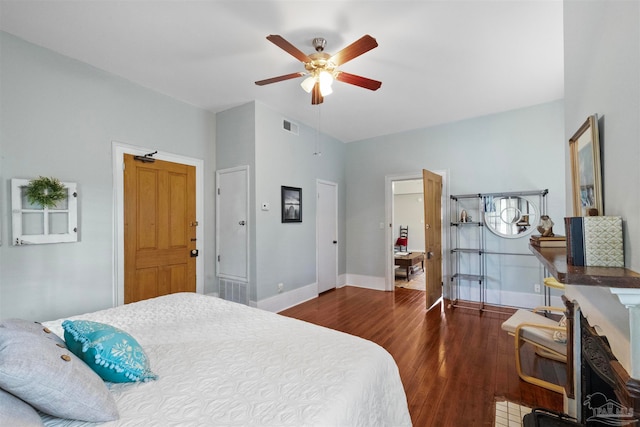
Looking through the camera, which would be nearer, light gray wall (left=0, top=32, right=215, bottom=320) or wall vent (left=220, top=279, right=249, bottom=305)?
light gray wall (left=0, top=32, right=215, bottom=320)

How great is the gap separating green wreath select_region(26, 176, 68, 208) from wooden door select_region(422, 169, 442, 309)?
13.2 ft

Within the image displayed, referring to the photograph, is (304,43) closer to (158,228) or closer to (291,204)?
(291,204)

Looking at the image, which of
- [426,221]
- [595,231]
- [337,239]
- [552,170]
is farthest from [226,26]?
[552,170]

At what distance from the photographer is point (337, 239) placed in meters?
5.30

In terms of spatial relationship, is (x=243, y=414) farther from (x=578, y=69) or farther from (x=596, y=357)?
(x=578, y=69)

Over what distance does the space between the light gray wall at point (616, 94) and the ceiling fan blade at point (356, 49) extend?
1.11 meters

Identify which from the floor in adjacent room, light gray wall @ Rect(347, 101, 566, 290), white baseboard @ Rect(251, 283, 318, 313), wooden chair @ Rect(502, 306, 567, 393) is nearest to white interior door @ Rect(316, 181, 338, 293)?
white baseboard @ Rect(251, 283, 318, 313)

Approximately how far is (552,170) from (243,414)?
4.62m

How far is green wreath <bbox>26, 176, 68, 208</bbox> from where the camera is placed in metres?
2.35

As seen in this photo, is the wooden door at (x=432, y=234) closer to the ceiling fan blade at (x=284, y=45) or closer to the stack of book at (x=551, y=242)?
the stack of book at (x=551, y=242)

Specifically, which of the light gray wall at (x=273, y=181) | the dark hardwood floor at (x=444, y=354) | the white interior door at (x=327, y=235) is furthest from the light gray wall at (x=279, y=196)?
the dark hardwood floor at (x=444, y=354)

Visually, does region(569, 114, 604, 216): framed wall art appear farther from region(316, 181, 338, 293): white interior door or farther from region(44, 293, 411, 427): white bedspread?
region(316, 181, 338, 293): white interior door

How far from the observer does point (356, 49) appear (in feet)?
6.58

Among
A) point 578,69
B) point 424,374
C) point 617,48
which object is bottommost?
point 424,374
